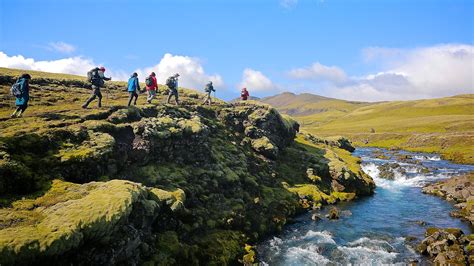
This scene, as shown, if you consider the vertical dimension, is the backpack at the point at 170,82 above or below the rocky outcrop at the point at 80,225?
above

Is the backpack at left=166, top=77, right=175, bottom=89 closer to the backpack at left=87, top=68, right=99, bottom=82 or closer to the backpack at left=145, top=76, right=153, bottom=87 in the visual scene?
the backpack at left=145, top=76, right=153, bottom=87

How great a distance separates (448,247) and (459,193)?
2772 centimetres

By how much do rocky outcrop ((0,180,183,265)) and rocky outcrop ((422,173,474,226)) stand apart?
40996mm

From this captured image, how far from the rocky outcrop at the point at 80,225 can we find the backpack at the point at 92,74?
550 inches

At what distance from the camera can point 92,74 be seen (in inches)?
1453

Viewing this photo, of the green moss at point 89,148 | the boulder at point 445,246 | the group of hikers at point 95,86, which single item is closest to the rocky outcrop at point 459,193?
the boulder at point 445,246

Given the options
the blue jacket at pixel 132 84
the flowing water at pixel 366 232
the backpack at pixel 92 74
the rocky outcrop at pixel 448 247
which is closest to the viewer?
the rocky outcrop at pixel 448 247

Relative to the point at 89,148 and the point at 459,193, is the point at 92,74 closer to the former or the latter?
the point at 89,148

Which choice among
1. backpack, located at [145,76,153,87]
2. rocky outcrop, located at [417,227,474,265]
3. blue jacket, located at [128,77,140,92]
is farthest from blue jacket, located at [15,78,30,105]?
rocky outcrop, located at [417,227,474,265]

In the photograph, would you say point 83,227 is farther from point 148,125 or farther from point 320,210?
point 320,210

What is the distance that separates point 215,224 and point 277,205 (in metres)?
11.5

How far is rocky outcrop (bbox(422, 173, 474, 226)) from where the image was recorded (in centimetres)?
4803

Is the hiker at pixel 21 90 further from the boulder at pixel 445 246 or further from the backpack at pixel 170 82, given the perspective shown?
the boulder at pixel 445 246

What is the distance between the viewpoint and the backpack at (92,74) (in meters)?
36.8
